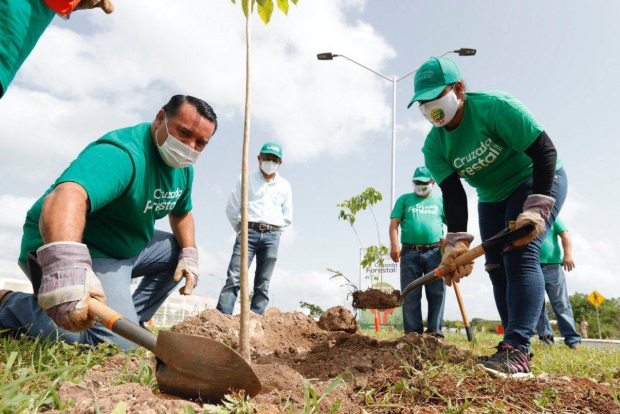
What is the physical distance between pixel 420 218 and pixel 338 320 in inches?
64.7

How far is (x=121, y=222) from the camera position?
275 cm

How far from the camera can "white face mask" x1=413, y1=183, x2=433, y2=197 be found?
214 inches

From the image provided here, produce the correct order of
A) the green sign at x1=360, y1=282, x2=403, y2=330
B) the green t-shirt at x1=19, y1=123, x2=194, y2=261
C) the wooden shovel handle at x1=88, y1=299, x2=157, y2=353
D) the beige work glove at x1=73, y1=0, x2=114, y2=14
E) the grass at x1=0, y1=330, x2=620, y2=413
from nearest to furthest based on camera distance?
1. the grass at x1=0, y1=330, x2=620, y2=413
2. the wooden shovel handle at x1=88, y1=299, x2=157, y2=353
3. the beige work glove at x1=73, y1=0, x2=114, y2=14
4. the green t-shirt at x1=19, y1=123, x2=194, y2=261
5. the green sign at x1=360, y1=282, x2=403, y2=330

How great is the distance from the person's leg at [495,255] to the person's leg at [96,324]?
8.40 feet

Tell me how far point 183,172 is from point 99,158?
2.86ft

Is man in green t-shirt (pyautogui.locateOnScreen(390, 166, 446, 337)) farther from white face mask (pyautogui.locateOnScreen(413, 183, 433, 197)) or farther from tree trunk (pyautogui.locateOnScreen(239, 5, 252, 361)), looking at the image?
tree trunk (pyautogui.locateOnScreen(239, 5, 252, 361))

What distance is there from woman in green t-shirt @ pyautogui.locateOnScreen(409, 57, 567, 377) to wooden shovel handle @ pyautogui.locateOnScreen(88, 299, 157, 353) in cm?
165

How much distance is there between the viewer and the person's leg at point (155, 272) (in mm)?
3246

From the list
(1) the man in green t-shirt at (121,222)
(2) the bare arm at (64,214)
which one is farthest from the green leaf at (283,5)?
(2) the bare arm at (64,214)

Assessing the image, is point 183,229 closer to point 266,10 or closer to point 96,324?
point 96,324

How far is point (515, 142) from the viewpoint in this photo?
8.39 ft

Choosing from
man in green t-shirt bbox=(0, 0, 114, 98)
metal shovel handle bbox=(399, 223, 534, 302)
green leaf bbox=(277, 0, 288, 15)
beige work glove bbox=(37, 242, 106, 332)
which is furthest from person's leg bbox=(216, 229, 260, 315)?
green leaf bbox=(277, 0, 288, 15)

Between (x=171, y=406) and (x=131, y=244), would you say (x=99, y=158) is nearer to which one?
(x=131, y=244)

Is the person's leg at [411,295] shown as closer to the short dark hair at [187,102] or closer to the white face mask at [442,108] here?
the white face mask at [442,108]
